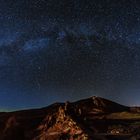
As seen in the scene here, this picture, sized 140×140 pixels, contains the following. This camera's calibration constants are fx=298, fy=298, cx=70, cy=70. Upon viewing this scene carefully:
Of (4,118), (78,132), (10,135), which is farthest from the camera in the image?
(4,118)

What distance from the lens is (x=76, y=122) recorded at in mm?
7469

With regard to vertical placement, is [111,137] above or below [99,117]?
below

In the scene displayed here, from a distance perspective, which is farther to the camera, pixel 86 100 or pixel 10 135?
pixel 86 100

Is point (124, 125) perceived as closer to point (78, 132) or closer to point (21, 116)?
point (78, 132)

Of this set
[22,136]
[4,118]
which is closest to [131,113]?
[22,136]

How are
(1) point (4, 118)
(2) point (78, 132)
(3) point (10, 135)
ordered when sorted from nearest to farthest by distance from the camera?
(2) point (78, 132), (3) point (10, 135), (1) point (4, 118)

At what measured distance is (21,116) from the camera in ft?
27.2

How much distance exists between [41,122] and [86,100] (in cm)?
148

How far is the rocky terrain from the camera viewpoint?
24.0ft

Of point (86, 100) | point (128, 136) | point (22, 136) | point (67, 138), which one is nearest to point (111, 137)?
point (128, 136)

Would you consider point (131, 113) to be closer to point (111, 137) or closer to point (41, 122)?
point (111, 137)

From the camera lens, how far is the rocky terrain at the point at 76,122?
7.32 meters

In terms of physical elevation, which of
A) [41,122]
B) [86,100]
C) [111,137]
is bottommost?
[111,137]

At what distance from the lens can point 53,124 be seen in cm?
762
